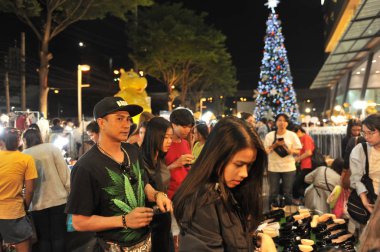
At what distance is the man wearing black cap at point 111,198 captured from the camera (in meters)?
2.41

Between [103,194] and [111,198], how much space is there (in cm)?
6

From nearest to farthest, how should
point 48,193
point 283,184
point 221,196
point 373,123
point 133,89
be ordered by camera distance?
point 221,196 → point 373,123 → point 48,193 → point 283,184 → point 133,89

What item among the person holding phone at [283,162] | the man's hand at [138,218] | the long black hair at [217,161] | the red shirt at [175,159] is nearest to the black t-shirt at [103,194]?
the man's hand at [138,218]

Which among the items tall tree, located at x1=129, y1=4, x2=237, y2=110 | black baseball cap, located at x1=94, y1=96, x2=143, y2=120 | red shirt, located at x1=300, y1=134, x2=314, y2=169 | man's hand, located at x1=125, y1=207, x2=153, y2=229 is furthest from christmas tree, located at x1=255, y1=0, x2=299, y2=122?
man's hand, located at x1=125, y1=207, x2=153, y2=229

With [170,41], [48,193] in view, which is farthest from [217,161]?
[170,41]

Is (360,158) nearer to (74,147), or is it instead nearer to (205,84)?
(74,147)

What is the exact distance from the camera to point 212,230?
1.61 meters

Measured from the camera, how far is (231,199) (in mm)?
1764

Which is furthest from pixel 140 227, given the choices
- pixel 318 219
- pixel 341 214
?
pixel 341 214

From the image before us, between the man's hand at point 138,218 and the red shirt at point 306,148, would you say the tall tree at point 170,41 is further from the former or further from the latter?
the man's hand at point 138,218

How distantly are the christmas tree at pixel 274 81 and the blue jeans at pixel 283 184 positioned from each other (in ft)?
54.3

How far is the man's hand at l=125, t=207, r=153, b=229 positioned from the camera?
234cm

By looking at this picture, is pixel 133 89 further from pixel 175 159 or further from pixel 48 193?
pixel 175 159

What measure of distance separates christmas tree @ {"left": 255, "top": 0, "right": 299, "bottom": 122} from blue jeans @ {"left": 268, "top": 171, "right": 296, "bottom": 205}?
16557 mm
